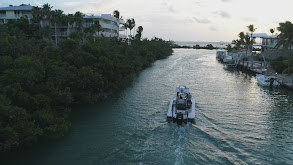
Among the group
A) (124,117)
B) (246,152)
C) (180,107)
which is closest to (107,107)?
(124,117)

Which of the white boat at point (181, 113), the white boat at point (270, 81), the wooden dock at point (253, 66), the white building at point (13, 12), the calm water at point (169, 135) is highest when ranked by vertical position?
the white building at point (13, 12)

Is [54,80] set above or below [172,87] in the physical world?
above

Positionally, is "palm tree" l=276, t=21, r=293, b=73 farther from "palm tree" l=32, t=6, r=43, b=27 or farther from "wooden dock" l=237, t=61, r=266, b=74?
"palm tree" l=32, t=6, r=43, b=27

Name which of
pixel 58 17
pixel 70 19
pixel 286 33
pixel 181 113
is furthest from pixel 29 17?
pixel 286 33

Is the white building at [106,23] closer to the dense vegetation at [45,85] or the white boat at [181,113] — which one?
the dense vegetation at [45,85]

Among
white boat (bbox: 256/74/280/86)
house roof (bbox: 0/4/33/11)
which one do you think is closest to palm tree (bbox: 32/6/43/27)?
house roof (bbox: 0/4/33/11)

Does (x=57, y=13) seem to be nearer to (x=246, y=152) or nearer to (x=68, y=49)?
(x=68, y=49)

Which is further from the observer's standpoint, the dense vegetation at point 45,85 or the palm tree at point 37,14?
the palm tree at point 37,14

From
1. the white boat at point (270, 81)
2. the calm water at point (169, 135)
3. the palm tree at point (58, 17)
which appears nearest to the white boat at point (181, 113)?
the calm water at point (169, 135)
